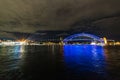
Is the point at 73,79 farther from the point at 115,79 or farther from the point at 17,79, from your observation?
the point at 17,79

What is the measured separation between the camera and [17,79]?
48.7 feet

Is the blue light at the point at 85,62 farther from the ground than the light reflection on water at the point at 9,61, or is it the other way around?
the light reflection on water at the point at 9,61

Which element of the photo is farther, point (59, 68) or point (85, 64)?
point (85, 64)

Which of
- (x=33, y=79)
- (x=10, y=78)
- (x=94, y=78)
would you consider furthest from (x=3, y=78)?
(x=94, y=78)

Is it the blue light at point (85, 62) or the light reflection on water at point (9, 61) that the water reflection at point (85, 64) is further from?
the light reflection on water at point (9, 61)

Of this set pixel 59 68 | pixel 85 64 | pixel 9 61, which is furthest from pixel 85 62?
pixel 9 61

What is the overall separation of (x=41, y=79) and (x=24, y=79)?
6.12 feet

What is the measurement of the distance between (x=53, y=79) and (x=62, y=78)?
3.71 ft

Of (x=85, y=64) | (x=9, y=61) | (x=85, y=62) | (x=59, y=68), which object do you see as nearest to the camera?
(x=59, y=68)

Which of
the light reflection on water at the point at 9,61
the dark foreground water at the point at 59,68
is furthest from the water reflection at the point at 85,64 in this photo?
the light reflection on water at the point at 9,61

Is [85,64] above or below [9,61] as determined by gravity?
below

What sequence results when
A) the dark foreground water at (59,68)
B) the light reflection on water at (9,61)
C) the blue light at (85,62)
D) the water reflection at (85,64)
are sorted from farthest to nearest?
1. the light reflection on water at (9,61)
2. the blue light at (85,62)
3. the water reflection at (85,64)
4. the dark foreground water at (59,68)

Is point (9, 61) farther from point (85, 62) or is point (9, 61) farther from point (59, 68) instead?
point (85, 62)

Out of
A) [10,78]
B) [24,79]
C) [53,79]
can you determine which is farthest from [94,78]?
[10,78]
